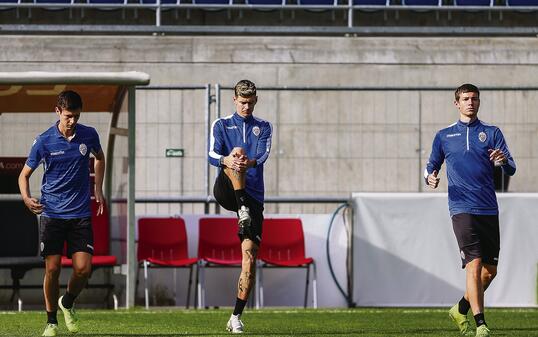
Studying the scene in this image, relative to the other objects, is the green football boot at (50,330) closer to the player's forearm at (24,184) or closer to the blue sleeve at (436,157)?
the player's forearm at (24,184)

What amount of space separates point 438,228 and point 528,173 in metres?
2.53

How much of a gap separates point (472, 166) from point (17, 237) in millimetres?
7206

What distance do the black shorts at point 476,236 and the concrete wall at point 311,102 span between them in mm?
6347

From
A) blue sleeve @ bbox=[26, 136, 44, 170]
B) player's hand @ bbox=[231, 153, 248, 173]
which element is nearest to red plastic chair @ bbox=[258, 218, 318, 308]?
player's hand @ bbox=[231, 153, 248, 173]

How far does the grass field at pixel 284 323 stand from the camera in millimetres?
10297

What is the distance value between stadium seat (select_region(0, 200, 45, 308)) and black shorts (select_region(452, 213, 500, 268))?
22.6 ft

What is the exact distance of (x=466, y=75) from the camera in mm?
19188

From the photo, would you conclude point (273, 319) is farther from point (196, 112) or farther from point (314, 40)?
point (314, 40)

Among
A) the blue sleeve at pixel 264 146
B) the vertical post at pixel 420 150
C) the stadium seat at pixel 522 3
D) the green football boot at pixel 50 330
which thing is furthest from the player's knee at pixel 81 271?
the stadium seat at pixel 522 3

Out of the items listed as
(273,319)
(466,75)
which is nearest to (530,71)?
(466,75)

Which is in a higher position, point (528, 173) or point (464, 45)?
point (464, 45)

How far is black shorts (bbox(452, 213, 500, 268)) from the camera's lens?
9703mm

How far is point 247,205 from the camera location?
9.97 meters

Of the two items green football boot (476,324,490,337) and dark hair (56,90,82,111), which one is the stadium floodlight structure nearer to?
dark hair (56,90,82,111)
